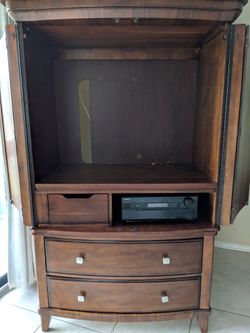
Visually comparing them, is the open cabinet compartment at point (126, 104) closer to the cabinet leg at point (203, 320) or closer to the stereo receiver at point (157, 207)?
the stereo receiver at point (157, 207)

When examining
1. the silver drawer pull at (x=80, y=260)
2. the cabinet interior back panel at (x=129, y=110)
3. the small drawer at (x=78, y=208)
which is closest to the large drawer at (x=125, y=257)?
the silver drawer pull at (x=80, y=260)

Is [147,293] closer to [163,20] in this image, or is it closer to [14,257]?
[14,257]

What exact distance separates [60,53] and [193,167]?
0.99m

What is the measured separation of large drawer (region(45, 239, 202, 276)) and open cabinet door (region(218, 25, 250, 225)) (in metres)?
0.25

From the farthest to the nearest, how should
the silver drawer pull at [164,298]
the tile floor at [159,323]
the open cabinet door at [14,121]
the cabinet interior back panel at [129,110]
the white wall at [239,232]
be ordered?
1. the white wall at [239,232]
2. the cabinet interior back panel at [129,110]
3. the tile floor at [159,323]
4. the silver drawer pull at [164,298]
5. the open cabinet door at [14,121]

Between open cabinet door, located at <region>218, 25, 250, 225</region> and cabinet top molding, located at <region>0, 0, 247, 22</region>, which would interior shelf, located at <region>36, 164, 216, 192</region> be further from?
cabinet top molding, located at <region>0, 0, 247, 22</region>

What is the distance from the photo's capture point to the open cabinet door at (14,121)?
1.04m

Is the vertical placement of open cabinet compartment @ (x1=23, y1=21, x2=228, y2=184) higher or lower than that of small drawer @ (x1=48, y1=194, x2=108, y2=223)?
higher

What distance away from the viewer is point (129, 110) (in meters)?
1.58

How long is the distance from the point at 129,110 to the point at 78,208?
2.24 ft

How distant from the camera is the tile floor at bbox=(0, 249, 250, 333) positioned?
4.64 feet

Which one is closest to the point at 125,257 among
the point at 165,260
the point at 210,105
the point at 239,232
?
the point at 165,260

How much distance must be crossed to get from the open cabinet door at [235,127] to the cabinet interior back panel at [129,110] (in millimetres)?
407

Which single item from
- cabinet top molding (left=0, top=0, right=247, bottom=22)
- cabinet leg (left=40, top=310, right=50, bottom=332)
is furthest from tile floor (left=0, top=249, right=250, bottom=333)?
cabinet top molding (left=0, top=0, right=247, bottom=22)
